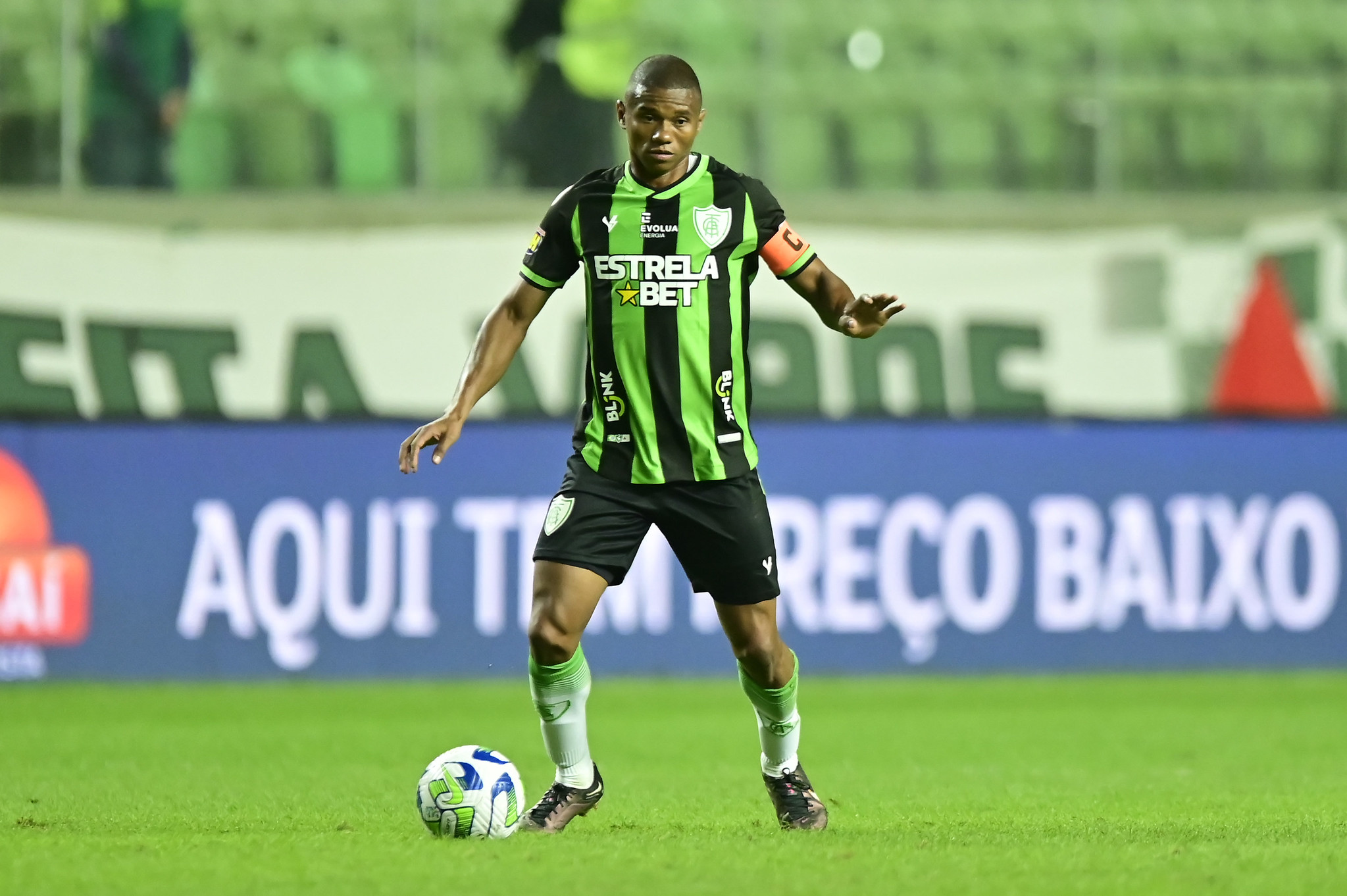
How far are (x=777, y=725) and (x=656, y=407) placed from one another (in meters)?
0.93

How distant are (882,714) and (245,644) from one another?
3.53 metres

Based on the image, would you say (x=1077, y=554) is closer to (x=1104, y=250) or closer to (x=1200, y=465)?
(x=1200, y=465)

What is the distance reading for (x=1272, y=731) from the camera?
30.1 ft

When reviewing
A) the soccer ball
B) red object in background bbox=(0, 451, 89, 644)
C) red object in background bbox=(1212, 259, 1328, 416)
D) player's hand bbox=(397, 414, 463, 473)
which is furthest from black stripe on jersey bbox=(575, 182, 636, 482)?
red object in background bbox=(1212, 259, 1328, 416)

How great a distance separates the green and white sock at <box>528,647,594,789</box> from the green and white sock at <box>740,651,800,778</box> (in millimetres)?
443

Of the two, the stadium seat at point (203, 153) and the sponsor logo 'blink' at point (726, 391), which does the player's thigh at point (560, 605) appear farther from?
the stadium seat at point (203, 153)

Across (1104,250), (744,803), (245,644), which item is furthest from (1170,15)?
(744,803)

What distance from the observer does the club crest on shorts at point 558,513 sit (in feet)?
17.6

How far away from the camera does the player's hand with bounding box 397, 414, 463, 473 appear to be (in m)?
5.24

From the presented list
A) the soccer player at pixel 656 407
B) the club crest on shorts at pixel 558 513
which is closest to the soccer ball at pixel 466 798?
the soccer player at pixel 656 407

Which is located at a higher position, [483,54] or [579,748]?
[483,54]

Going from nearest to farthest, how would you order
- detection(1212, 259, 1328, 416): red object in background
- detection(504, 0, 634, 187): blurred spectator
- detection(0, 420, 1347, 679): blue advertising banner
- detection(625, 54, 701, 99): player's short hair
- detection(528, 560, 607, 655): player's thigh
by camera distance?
detection(625, 54, 701, 99): player's short hair, detection(528, 560, 607, 655): player's thigh, detection(0, 420, 1347, 679): blue advertising banner, detection(504, 0, 634, 187): blurred spectator, detection(1212, 259, 1328, 416): red object in background

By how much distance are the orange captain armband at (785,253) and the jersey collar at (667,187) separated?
0.85 feet

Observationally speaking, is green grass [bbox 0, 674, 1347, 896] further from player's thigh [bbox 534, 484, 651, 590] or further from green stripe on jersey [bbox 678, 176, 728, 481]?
green stripe on jersey [bbox 678, 176, 728, 481]
